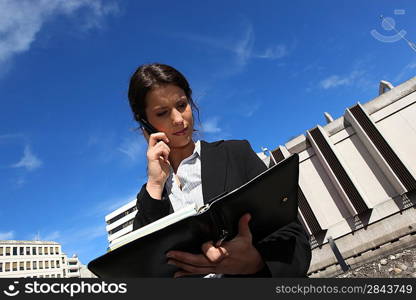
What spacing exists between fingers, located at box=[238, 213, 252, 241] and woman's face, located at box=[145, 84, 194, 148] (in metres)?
0.89

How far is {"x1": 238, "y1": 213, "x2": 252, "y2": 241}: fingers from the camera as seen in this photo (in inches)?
50.3

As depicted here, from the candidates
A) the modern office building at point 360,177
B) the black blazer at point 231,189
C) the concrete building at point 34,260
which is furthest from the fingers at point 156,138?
the concrete building at point 34,260

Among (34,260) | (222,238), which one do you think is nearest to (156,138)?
(222,238)

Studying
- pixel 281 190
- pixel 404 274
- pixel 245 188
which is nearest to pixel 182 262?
pixel 245 188

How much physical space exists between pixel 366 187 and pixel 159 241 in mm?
25857

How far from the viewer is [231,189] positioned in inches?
66.0

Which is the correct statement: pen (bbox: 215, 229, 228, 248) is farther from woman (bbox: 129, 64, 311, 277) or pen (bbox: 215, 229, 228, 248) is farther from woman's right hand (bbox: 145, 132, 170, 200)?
woman's right hand (bbox: 145, 132, 170, 200)

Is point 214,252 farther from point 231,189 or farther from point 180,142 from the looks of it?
point 180,142

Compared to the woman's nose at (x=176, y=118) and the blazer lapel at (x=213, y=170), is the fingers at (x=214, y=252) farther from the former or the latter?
the woman's nose at (x=176, y=118)

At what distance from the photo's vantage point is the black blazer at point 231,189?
1348 millimetres

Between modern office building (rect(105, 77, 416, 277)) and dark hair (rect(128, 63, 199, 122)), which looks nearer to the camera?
dark hair (rect(128, 63, 199, 122))

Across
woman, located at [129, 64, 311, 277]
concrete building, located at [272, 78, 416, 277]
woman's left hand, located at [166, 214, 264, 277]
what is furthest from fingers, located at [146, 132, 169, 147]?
concrete building, located at [272, 78, 416, 277]

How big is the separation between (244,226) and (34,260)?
8695 centimetres

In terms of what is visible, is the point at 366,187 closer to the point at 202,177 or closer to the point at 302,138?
the point at 302,138
